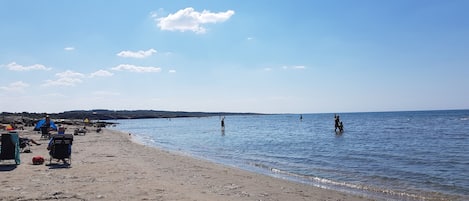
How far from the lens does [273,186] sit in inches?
416

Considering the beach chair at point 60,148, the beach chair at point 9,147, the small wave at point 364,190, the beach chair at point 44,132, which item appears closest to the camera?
the small wave at point 364,190

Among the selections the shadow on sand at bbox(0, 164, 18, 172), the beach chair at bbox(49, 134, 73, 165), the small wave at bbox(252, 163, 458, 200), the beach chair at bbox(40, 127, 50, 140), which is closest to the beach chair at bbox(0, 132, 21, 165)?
the shadow on sand at bbox(0, 164, 18, 172)

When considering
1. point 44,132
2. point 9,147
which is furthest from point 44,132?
point 9,147

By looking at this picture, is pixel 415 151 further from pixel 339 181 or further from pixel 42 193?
pixel 42 193

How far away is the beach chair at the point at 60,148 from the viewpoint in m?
12.6

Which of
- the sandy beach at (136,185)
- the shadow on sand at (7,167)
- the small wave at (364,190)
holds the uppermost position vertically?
the shadow on sand at (7,167)

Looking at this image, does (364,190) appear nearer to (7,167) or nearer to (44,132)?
(7,167)

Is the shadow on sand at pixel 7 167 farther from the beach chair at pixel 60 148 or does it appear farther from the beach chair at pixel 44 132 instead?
the beach chair at pixel 44 132

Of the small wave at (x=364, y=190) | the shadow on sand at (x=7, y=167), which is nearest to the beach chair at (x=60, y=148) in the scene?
the shadow on sand at (x=7, y=167)

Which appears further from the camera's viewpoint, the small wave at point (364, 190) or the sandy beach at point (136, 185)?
the small wave at point (364, 190)

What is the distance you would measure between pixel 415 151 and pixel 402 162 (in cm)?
513

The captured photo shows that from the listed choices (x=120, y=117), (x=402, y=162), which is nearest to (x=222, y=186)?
(x=402, y=162)

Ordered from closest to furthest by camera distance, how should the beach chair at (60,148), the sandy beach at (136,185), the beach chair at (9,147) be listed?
the sandy beach at (136,185) → the beach chair at (9,147) → the beach chair at (60,148)

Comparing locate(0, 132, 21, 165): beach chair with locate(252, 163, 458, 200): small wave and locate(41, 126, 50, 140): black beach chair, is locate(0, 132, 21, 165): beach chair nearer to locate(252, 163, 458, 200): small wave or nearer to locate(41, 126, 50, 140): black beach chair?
locate(252, 163, 458, 200): small wave
